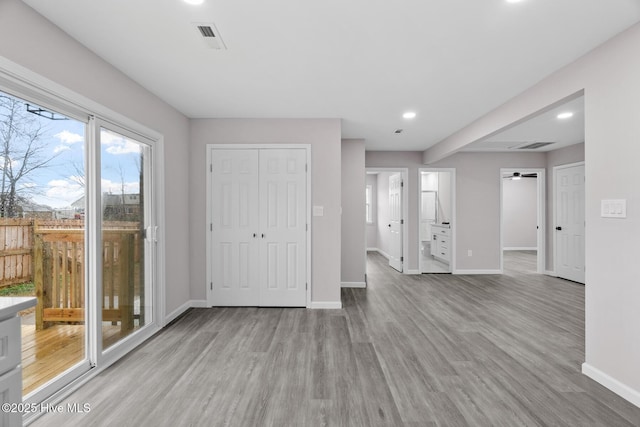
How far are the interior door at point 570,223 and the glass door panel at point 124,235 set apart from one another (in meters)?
6.80

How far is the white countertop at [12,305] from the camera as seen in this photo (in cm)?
105

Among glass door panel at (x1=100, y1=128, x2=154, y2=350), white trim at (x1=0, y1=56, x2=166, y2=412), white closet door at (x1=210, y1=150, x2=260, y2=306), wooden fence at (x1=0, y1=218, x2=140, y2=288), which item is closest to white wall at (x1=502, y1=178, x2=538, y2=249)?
white closet door at (x1=210, y1=150, x2=260, y2=306)

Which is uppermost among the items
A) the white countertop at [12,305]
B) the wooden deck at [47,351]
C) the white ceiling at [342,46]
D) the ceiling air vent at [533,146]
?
the white ceiling at [342,46]

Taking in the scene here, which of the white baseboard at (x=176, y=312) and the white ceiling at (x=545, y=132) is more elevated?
the white ceiling at (x=545, y=132)

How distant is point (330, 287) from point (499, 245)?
4.14 meters

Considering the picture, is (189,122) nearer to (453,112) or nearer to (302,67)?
(302,67)

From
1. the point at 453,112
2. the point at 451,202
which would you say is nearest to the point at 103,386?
the point at 453,112

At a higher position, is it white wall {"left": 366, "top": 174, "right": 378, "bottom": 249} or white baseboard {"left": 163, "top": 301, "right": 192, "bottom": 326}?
white wall {"left": 366, "top": 174, "right": 378, "bottom": 249}

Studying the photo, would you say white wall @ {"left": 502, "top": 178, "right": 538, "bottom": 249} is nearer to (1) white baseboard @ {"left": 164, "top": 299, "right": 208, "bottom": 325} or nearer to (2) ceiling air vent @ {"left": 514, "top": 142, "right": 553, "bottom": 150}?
(2) ceiling air vent @ {"left": 514, "top": 142, "right": 553, "bottom": 150}

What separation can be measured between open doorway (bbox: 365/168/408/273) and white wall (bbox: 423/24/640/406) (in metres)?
3.83

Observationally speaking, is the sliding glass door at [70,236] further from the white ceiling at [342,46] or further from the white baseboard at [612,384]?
the white baseboard at [612,384]

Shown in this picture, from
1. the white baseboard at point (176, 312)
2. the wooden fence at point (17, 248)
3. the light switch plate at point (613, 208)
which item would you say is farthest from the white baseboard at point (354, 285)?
the wooden fence at point (17, 248)

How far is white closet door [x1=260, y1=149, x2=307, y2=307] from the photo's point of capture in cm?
398

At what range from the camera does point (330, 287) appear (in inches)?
157
